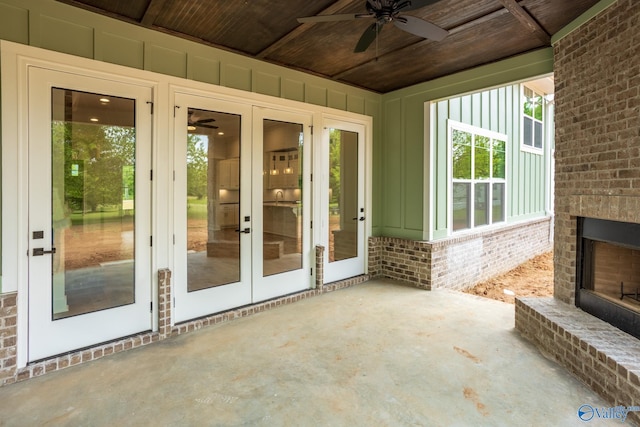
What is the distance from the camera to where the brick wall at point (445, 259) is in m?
5.32

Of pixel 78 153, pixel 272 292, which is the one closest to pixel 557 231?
pixel 272 292

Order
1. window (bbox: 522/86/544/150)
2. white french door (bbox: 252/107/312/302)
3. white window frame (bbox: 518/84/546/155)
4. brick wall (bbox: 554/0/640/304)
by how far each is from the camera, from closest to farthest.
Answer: brick wall (bbox: 554/0/640/304), white french door (bbox: 252/107/312/302), white window frame (bbox: 518/84/546/155), window (bbox: 522/86/544/150)

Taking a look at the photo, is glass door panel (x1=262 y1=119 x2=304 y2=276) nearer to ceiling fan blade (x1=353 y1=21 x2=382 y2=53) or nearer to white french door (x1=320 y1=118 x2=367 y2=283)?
white french door (x1=320 y1=118 x2=367 y2=283)

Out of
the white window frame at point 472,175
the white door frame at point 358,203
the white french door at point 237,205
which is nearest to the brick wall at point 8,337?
the white french door at point 237,205

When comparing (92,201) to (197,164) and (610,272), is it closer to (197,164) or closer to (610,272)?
(197,164)

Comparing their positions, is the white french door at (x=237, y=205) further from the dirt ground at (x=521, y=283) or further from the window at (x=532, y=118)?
the window at (x=532, y=118)

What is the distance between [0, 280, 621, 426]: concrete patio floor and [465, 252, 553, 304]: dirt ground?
2124mm

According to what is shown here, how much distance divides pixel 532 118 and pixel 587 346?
7.69 metres

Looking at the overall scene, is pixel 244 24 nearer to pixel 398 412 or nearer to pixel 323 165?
pixel 323 165

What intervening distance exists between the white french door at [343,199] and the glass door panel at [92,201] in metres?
2.56

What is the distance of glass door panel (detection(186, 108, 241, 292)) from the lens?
150 inches

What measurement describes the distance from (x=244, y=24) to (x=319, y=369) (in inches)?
128

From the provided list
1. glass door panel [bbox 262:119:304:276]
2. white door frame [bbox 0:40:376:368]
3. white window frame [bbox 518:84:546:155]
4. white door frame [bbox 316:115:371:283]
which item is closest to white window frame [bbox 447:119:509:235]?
white window frame [bbox 518:84:546:155]

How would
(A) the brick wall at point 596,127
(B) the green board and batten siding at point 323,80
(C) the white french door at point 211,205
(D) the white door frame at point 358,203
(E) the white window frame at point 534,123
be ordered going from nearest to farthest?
(A) the brick wall at point 596,127 → (B) the green board and batten siding at point 323,80 → (C) the white french door at point 211,205 → (D) the white door frame at point 358,203 → (E) the white window frame at point 534,123
